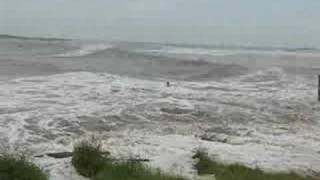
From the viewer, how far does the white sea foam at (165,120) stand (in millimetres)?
13883

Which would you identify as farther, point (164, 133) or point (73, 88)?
point (73, 88)

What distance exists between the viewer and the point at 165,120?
63.7ft

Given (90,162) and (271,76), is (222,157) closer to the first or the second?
(90,162)

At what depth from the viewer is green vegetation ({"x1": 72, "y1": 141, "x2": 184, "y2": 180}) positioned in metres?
10.2

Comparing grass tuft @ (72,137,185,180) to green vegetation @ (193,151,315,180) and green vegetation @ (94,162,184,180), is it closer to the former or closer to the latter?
green vegetation @ (94,162,184,180)

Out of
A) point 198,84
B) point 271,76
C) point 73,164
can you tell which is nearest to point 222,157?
point 73,164

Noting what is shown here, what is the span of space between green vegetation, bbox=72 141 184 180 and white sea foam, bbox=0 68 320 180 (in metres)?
0.29

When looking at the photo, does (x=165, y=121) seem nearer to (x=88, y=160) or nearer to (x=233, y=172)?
(x=233, y=172)

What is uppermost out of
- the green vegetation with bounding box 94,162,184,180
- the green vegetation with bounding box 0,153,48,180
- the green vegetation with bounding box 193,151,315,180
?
the green vegetation with bounding box 0,153,48,180

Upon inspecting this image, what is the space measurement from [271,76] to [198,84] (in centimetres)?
869

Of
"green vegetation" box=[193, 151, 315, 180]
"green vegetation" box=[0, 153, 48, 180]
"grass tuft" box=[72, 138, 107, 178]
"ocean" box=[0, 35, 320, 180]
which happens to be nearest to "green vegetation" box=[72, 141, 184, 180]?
"grass tuft" box=[72, 138, 107, 178]

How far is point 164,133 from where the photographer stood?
16938mm

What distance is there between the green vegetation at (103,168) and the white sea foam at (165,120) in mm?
285

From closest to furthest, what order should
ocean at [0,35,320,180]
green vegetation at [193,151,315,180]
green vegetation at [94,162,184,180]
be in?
green vegetation at [94,162,184,180], green vegetation at [193,151,315,180], ocean at [0,35,320,180]
